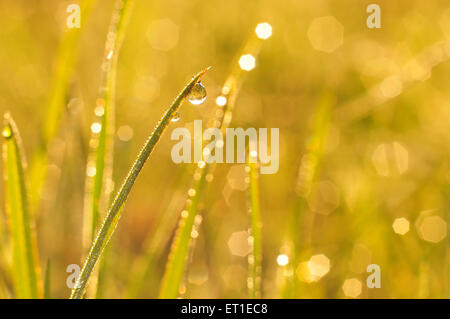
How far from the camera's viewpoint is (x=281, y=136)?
4.50ft

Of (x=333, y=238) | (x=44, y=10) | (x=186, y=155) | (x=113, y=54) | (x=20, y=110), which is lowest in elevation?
(x=333, y=238)

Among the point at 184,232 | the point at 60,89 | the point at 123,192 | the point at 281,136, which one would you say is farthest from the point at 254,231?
the point at 281,136

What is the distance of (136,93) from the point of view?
1.46 meters

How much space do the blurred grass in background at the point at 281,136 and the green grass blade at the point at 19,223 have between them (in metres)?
→ 0.09

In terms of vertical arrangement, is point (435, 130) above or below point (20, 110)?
below

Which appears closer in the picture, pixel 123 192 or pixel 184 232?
pixel 123 192

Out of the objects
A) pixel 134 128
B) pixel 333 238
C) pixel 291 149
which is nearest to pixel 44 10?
pixel 134 128

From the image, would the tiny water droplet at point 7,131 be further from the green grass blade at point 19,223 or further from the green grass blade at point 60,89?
the green grass blade at point 60,89

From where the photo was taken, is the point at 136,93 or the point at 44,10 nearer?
the point at 136,93

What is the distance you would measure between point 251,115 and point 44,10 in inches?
38.0

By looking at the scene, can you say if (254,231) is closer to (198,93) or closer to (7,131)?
(198,93)

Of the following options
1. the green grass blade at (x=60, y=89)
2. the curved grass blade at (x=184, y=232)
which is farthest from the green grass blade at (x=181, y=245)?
the green grass blade at (x=60, y=89)

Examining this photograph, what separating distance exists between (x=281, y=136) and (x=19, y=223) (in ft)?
2.72
